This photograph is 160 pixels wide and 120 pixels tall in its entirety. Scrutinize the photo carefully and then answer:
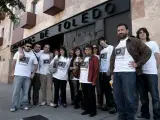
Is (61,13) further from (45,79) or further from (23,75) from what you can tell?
(23,75)

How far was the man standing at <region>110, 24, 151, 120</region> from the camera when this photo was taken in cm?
336

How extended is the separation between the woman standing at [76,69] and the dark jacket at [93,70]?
630 mm

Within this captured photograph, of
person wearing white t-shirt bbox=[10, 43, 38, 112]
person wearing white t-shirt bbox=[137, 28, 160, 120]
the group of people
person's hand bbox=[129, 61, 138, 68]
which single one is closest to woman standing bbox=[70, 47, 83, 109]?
the group of people

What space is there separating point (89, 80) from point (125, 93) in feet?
3.97

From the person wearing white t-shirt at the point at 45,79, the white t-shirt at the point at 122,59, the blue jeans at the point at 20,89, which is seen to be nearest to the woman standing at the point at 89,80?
the white t-shirt at the point at 122,59

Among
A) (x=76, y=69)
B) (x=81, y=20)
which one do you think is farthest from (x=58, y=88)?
(x=81, y=20)

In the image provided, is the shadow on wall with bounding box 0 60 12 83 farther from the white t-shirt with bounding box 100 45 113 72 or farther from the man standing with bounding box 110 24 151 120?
the man standing with bounding box 110 24 151 120

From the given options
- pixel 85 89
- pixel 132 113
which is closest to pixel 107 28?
pixel 85 89

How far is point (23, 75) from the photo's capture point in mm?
5020

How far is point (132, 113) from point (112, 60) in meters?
1.05

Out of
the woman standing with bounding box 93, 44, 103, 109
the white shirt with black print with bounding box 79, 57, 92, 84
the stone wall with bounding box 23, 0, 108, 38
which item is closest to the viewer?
the white shirt with black print with bounding box 79, 57, 92, 84

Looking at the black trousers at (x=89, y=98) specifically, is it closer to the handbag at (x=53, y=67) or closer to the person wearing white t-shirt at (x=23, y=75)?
the handbag at (x=53, y=67)

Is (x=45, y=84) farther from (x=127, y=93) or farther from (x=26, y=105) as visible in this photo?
(x=127, y=93)

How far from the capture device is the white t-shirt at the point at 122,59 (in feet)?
11.3
